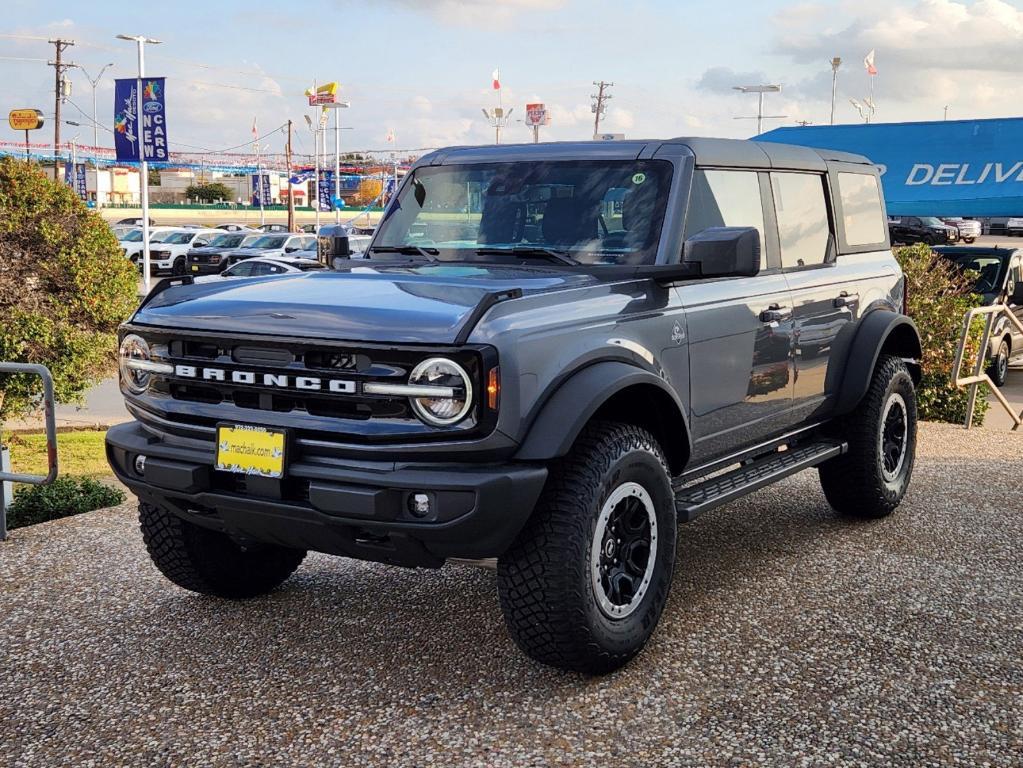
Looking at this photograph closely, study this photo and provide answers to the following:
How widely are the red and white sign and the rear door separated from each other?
8607 cm

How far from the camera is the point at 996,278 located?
15.5m

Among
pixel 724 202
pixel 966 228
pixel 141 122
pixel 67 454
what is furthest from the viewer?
pixel 966 228

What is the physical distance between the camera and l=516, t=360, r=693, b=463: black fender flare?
11.8ft

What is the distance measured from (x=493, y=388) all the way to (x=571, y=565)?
2.24 feet

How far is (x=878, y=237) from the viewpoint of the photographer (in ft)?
21.7

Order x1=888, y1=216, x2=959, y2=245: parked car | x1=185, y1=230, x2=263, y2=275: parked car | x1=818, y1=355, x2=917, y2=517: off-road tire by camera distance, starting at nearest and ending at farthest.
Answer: x1=818, y1=355, x2=917, y2=517: off-road tire, x1=185, y1=230, x2=263, y2=275: parked car, x1=888, y1=216, x2=959, y2=245: parked car

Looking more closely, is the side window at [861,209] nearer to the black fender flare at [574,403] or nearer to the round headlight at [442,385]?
the black fender flare at [574,403]

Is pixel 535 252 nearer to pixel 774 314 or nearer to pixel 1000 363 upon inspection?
pixel 774 314

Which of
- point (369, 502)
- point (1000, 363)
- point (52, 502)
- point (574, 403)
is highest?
point (574, 403)

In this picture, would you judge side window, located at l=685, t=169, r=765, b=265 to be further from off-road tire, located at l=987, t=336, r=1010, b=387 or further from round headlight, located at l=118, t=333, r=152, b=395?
off-road tire, located at l=987, t=336, r=1010, b=387

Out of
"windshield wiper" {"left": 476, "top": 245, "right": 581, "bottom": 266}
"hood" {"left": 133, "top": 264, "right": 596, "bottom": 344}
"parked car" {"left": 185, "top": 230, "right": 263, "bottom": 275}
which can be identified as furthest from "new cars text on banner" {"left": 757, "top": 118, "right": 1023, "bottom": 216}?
"parked car" {"left": 185, "top": 230, "right": 263, "bottom": 275}

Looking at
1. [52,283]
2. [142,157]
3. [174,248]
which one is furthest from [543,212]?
[174,248]

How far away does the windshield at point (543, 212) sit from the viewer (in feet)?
15.3

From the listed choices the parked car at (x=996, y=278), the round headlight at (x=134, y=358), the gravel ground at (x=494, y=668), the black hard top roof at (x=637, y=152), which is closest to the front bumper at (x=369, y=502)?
the round headlight at (x=134, y=358)
